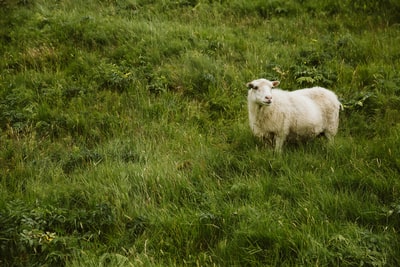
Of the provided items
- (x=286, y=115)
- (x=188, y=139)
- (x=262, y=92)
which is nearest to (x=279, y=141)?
(x=286, y=115)

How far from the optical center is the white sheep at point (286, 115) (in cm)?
702

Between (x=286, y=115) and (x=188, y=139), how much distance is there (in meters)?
1.75

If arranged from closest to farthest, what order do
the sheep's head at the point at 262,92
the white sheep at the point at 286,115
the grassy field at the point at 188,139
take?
the grassy field at the point at 188,139 < the sheep's head at the point at 262,92 < the white sheep at the point at 286,115

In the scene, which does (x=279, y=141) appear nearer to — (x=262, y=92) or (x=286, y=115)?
(x=286, y=115)

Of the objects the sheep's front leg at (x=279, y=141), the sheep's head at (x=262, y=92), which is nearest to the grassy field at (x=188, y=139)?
the sheep's front leg at (x=279, y=141)

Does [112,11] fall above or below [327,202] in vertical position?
above

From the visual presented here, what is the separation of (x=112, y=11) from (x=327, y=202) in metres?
9.77

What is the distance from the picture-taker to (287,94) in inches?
298

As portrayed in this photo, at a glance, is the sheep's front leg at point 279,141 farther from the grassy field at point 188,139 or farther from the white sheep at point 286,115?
the grassy field at point 188,139

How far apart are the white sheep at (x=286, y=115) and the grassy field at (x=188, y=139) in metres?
0.27

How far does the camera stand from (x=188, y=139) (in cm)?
757

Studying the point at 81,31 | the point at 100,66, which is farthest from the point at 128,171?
the point at 81,31

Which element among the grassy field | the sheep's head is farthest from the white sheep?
the grassy field

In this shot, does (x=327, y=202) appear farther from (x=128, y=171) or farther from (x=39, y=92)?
(x=39, y=92)
